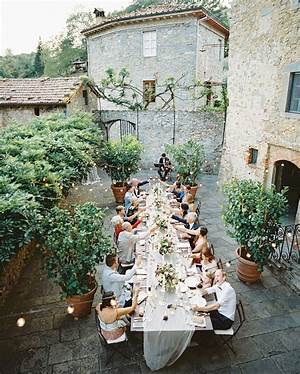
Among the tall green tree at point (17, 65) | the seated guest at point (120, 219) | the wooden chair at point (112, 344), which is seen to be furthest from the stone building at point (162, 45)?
the tall green tree at point (17, 65)

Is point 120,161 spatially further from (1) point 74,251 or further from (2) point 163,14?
(2) point 163,14

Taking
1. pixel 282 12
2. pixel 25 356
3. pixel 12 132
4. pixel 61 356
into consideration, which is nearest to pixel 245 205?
pixel 61 356

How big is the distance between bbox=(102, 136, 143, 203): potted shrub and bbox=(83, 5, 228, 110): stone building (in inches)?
263

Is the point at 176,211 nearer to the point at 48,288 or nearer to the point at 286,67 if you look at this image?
the point at 48,288

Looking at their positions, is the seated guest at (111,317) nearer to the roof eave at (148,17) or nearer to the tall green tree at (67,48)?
the roof eave at (148,17)

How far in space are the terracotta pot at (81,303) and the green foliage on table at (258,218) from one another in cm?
334

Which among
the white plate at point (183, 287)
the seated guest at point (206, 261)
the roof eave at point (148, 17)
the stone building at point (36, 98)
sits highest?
the roof eave at point (148, 17)

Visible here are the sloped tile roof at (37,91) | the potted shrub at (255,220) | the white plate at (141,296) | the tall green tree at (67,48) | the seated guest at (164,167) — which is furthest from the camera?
the tall green tree at (67,48)

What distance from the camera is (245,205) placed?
6.20 metres

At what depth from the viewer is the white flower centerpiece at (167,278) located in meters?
4.93

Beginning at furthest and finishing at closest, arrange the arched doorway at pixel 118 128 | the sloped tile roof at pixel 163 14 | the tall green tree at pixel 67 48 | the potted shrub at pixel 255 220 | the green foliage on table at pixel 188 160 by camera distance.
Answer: the tall green tree at pixel 67 48, the arched doorway at pixel 118 128, the sloped tile roof at pixel 163 14, the green foliage on table at pixel 188 160, the potted shrub at pixel 255 220

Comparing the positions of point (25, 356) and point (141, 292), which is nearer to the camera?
point (25, 356)

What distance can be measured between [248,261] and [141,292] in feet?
8.84

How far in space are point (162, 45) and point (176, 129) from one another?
6420mm
